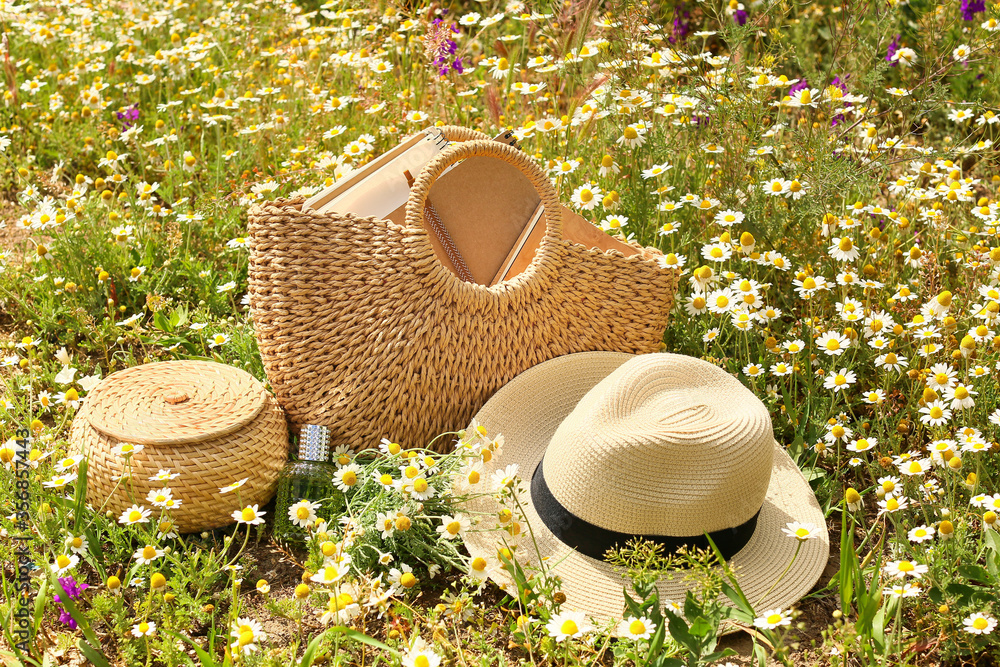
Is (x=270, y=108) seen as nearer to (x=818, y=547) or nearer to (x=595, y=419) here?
(x=595, y=419)

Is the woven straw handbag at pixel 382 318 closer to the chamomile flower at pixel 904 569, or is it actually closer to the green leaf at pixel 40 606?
the green leaf at pixel 40 606

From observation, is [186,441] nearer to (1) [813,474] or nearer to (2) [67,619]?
(2) [67,619]

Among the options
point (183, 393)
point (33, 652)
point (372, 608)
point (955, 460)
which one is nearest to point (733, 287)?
point (955, 460)

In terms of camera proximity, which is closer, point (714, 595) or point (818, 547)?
point (714, 595)

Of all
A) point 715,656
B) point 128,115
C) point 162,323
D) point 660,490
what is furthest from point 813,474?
point 128,115

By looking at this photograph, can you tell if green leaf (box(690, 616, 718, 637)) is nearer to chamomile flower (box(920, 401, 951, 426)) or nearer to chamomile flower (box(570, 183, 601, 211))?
chamomile flower (box(920, 401, 951, 426))

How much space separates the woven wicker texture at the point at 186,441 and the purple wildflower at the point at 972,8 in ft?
Result: 11.1

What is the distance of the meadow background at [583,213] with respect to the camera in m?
1.86

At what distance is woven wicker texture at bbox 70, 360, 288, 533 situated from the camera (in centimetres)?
206

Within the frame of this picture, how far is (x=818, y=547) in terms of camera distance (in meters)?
2.12

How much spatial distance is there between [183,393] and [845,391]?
187cm

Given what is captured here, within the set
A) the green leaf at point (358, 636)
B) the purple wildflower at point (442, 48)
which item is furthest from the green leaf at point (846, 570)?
the purple wildflower at point (442, 48)

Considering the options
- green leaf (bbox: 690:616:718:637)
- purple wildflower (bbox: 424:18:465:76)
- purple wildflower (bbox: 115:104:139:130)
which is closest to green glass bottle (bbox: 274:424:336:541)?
green leaf (bbox: 690:616:718:637)

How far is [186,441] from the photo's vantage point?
81.6 inches
